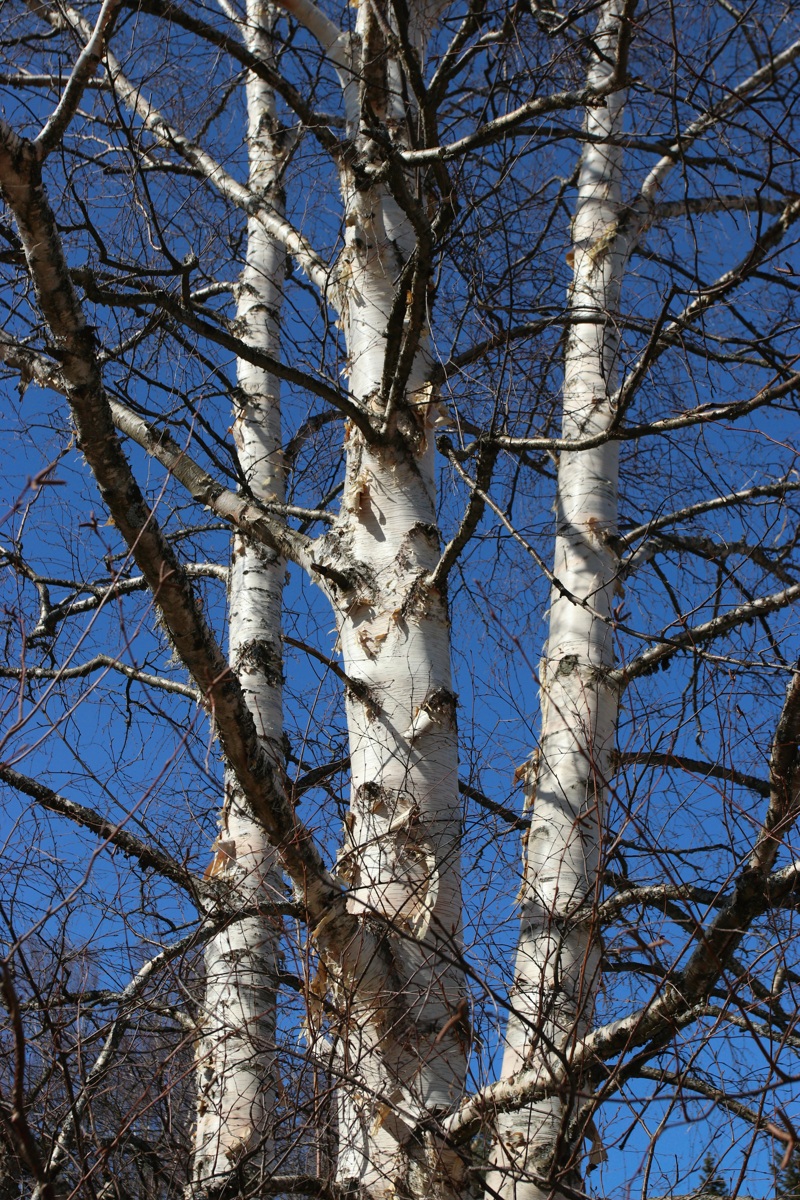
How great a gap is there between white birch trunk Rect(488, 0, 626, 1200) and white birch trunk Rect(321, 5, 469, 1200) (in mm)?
213

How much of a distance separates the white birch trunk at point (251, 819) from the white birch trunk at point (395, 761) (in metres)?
0.25

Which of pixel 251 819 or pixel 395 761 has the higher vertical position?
pixel 251 819

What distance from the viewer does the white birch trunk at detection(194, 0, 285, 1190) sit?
8.98ft

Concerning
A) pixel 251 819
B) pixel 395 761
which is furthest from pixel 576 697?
pixel 251 819

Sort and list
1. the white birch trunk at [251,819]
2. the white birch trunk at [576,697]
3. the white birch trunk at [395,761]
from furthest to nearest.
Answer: the white birch trunk at [251,819]
the white birch trunk at [576,697]
the white birch trunk at [395,761]

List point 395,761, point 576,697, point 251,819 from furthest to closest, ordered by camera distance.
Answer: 1. point 251,819
2. point 576,697
3. point 395,761

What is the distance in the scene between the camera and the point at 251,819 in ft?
12.0

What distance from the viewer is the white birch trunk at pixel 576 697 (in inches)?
99.3

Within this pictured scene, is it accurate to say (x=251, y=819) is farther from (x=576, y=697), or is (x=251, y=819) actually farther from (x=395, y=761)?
(x=576, y=697)

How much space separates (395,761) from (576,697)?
1.99ft

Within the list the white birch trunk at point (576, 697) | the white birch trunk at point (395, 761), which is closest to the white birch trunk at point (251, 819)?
the white birch trunk at point (395, 761)

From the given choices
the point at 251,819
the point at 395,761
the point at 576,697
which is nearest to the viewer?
the point at 395,761

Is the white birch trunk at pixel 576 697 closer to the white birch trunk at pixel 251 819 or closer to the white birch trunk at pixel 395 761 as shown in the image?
the white birch trunk at pixel 395 761

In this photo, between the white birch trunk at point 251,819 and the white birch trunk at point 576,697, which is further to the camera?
the white birch trunk at point 251,819
